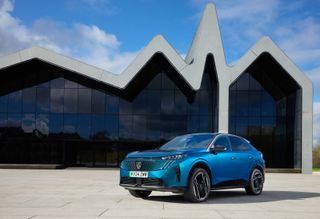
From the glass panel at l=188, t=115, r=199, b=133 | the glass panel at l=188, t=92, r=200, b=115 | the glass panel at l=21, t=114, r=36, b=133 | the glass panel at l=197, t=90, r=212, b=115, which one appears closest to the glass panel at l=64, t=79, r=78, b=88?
the glass panel at l=21, t=114, r=36, b=133

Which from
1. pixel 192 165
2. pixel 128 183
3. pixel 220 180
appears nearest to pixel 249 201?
pixel 220 180

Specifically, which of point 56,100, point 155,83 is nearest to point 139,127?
point 155,83

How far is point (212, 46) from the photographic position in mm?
32219

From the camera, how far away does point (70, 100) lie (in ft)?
114

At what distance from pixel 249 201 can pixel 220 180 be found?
0.80m

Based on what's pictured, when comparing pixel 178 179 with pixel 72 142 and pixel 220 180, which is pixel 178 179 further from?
pixel 72 142

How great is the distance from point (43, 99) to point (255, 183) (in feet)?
82.1

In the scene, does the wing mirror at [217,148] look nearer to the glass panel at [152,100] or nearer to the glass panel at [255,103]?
the glass panel at [152,100]

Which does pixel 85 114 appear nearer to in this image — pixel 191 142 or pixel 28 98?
pixel 28 98

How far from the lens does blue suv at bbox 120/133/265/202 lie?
1003 centimetres

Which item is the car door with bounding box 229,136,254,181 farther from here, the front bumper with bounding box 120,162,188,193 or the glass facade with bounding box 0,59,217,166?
the glass facade with bounding box 0,59,217,166

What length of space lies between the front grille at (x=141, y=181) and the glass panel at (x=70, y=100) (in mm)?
24486

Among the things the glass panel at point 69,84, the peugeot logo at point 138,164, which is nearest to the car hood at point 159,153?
the peugeot logo at point 138,164

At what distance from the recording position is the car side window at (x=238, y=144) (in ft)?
40.0
